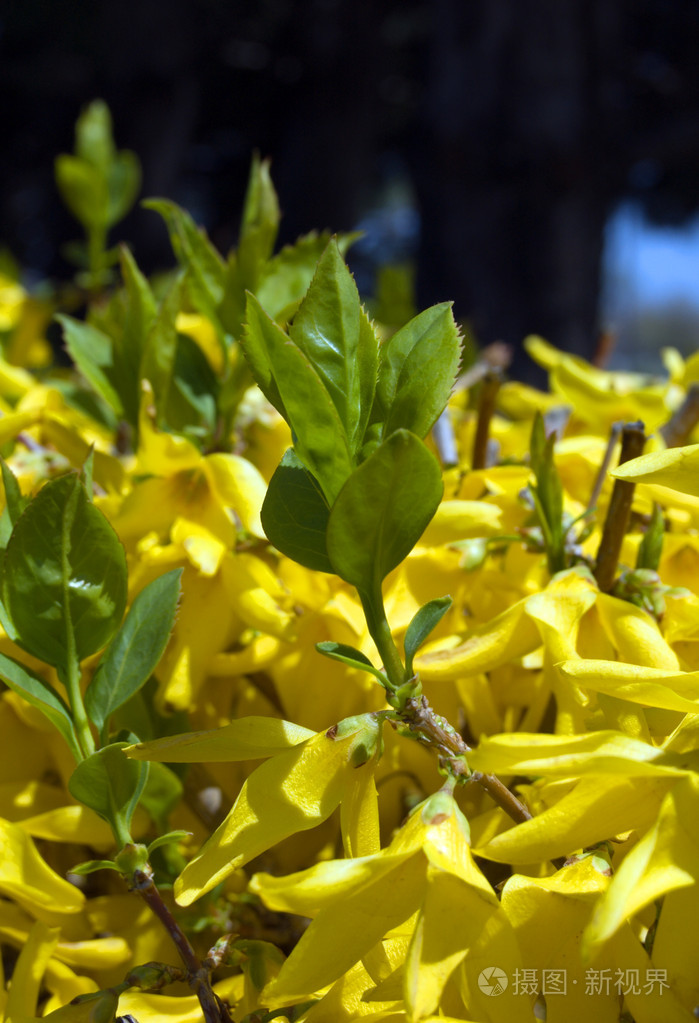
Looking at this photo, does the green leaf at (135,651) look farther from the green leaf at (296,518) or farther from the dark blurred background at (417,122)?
the dark blurred background at (417,122)

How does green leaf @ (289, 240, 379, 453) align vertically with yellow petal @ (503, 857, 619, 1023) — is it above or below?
above

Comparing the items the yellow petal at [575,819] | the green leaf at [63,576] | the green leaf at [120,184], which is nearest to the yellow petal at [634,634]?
the yellow petal at [575,819]

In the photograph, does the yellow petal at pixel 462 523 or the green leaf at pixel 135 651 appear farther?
the yellow petal at pixel 462 523

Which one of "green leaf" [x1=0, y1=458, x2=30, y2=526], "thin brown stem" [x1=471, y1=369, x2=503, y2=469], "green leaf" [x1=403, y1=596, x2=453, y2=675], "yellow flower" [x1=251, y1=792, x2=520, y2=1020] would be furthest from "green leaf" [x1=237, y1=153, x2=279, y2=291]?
"yellow flower" [x1=251, y1=792, x2=520, y2=1020]

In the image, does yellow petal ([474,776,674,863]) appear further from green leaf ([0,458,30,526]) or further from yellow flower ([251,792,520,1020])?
green leaf ([0,458,30,526])

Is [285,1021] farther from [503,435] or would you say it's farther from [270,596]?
[503,435]

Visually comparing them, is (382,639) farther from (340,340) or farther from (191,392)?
(191,392)

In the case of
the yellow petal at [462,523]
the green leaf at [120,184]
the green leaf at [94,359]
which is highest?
the green leaf at [120,184]
